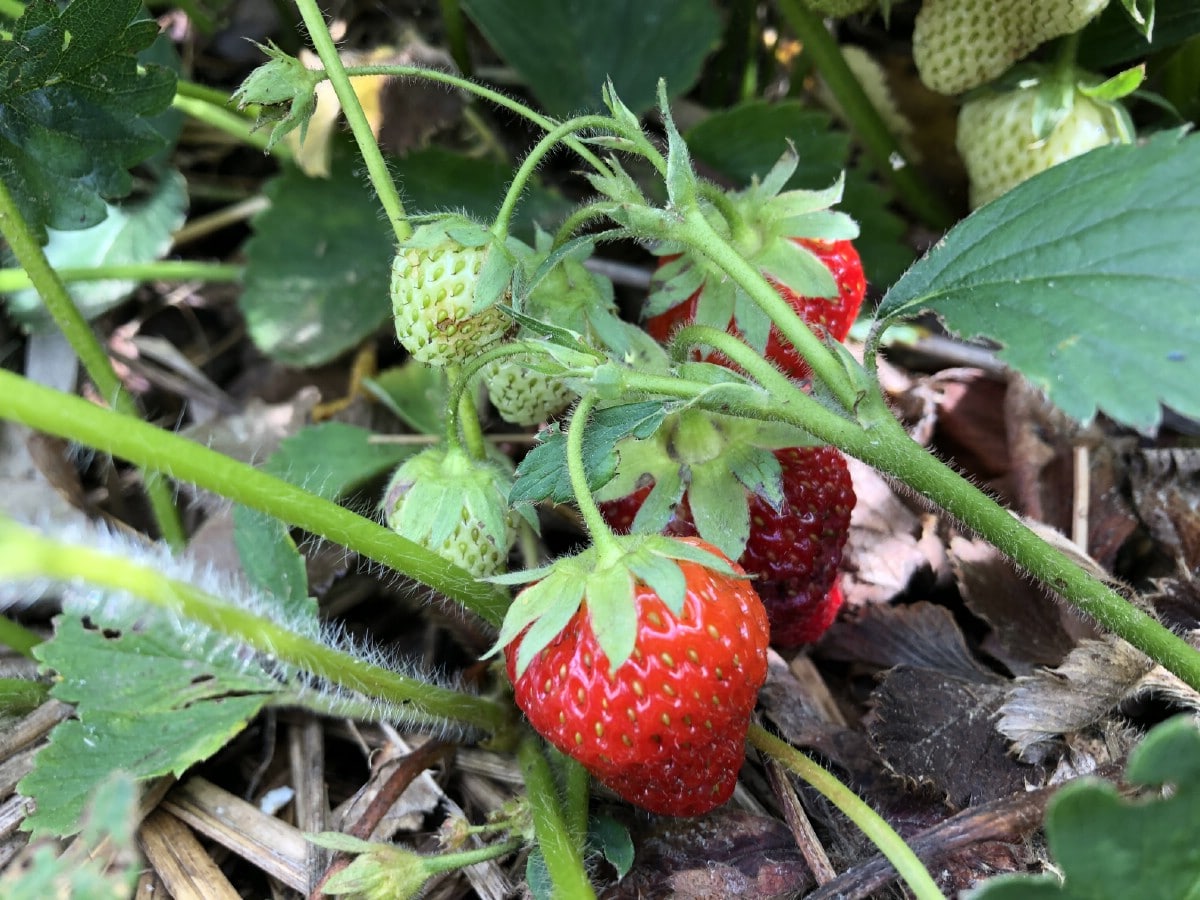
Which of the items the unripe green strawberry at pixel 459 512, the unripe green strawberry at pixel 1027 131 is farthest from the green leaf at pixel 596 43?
the unripe green strawberry at pixel 459 512

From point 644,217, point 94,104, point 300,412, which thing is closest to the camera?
point 644,217

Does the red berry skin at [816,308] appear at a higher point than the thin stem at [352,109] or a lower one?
lower

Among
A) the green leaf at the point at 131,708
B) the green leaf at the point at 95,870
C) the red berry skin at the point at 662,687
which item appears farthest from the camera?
the green leaf at the point at 131,708

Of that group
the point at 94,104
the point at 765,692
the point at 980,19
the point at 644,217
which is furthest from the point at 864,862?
the point at 94,104

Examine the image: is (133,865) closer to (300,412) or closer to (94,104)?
(94,104)

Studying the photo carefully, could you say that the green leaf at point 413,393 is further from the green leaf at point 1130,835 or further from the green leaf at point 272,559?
the green leaf at point 1130,835

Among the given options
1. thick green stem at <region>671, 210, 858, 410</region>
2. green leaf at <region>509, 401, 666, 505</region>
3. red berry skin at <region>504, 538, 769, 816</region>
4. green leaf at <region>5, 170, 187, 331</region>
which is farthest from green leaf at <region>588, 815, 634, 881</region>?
green leaf at <region>5, 170, 187, 331</region>
